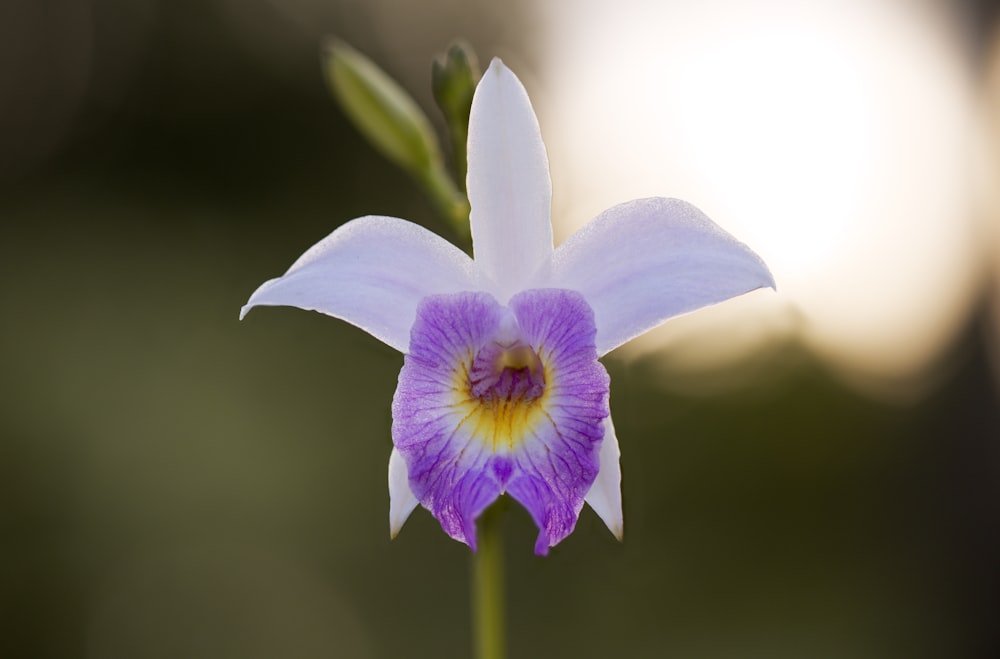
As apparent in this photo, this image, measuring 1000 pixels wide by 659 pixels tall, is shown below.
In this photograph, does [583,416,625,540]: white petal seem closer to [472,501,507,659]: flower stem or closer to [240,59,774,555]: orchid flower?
[240,59,774,555]: orchid flower

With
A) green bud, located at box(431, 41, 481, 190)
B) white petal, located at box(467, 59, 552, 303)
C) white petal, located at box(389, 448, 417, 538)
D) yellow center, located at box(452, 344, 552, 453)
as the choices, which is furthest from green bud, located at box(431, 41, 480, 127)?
white petal, located at box(389, 448, 417, 538)

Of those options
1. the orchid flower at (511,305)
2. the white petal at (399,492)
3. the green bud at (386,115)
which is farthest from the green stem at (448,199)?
the white petal at (399,492)

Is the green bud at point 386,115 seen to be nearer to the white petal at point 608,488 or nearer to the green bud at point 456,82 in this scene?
the green bud at point 456,82

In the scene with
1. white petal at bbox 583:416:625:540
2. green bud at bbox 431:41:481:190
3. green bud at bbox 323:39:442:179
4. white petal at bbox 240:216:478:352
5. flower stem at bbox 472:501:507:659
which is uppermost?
green bud at bbox 323:39:442:179

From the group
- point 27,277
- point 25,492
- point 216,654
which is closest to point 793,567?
point 216,654

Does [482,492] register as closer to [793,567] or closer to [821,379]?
[793,567]

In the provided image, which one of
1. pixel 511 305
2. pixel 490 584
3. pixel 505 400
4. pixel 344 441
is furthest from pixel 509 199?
pixel 344 441

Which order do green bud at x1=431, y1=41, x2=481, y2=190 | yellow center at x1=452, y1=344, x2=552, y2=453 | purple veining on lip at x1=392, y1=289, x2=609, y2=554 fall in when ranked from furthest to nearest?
green bud at x1=431, y1=41, x2=481, y2=190, yellow center at x1=452, y1=344, x2=552, y2=453, purple veining on lip at x1=392, y1=289, x2=609, y2=554

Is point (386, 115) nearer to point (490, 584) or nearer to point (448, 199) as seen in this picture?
point (448, 199)
